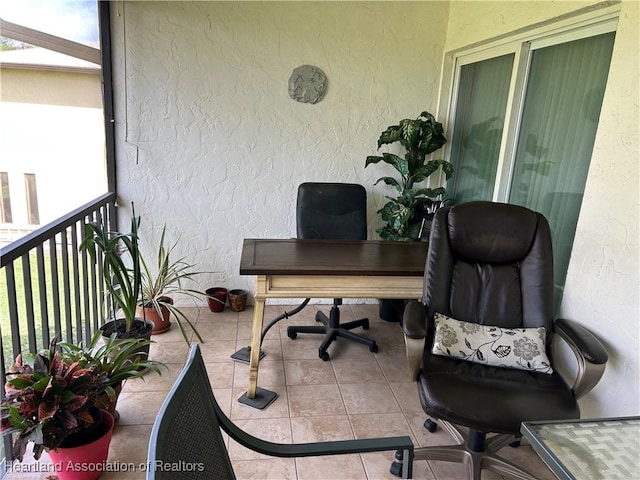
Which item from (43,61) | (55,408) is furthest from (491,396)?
(43,61)

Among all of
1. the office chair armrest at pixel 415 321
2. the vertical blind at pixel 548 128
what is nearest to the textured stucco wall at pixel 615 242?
the vertical blind at pixel 548 128

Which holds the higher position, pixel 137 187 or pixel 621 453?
pixel 137 187

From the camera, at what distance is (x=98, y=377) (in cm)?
174

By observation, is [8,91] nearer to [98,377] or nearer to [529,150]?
[98,377]

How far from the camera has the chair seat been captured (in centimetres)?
160

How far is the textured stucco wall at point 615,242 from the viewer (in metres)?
1.71

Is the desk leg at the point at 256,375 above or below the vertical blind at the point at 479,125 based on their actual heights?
below

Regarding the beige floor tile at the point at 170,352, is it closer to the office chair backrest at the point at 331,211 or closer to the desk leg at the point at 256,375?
the desk leg at the point at 256,375

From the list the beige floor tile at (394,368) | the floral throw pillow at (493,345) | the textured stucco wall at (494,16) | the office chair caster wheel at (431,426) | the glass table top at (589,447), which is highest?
the textured stucco wall at (494,16)

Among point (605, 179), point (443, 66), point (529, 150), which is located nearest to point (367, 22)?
point (443, 66)

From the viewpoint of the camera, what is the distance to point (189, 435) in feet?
2.84

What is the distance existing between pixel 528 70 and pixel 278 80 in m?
Result: 1.68

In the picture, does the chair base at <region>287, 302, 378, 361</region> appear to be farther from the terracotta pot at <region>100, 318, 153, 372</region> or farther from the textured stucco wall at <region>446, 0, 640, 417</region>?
the textured stucco wall at <region>446, 0, 640, 417</region>

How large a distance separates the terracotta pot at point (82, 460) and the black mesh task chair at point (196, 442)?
3.13 ft
